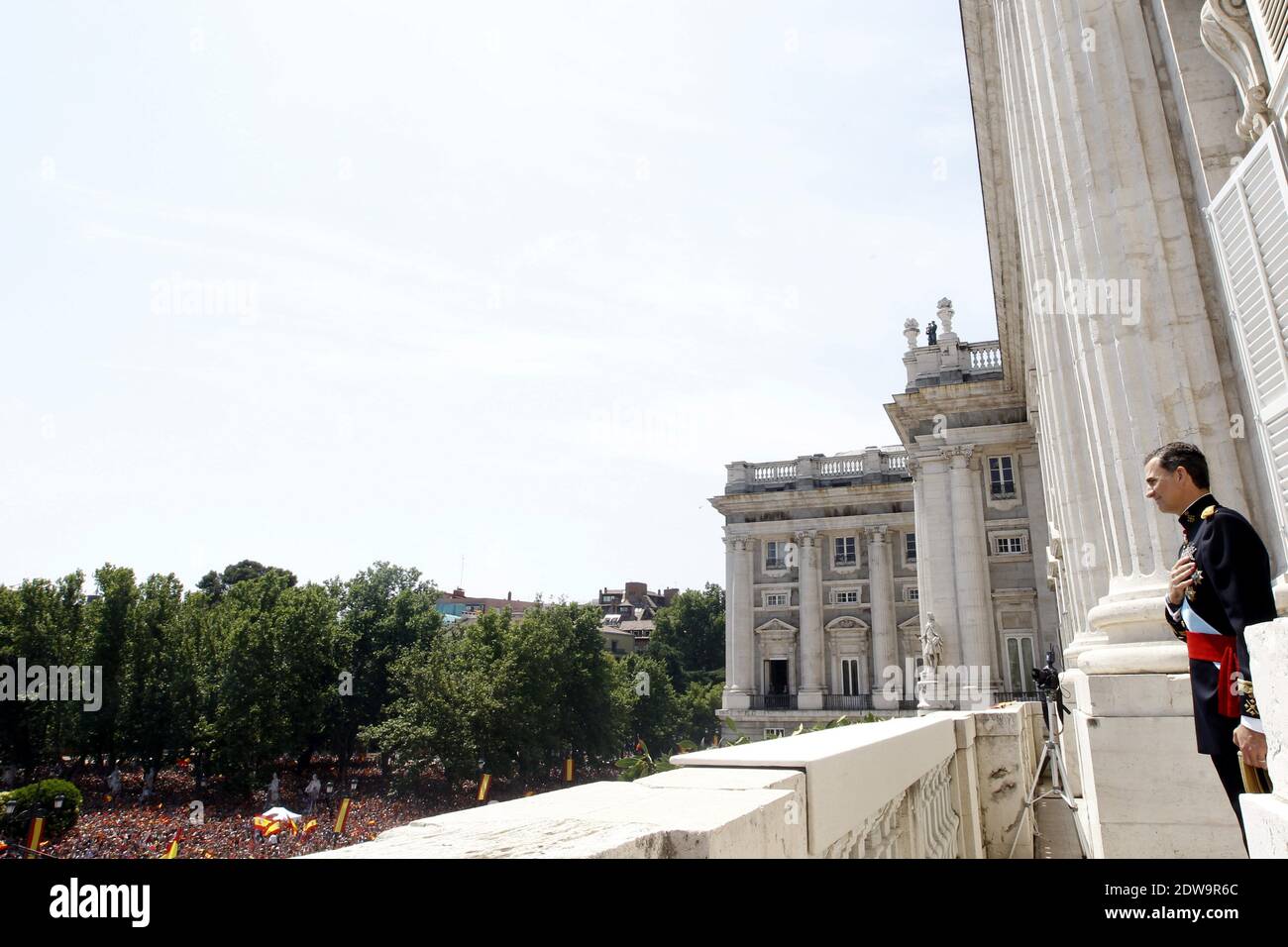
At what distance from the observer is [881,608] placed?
45.7 m

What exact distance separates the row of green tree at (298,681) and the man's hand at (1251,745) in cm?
4229

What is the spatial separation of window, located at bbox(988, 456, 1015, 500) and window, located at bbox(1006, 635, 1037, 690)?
5594 mm

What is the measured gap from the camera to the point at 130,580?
43469 mm

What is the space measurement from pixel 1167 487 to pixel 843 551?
46081mm

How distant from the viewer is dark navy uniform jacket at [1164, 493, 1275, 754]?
316cm

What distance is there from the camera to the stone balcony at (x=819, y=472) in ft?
158

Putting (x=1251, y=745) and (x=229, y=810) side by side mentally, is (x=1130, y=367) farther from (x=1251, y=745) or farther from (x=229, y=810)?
(x=229, y=810)

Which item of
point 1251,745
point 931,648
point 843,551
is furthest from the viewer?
point 843,551

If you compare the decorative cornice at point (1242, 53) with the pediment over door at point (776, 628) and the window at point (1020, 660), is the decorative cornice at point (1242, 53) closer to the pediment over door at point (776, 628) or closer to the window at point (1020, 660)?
the window at point (1020, 660)

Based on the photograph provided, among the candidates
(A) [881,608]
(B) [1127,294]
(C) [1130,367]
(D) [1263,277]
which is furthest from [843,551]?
(D) [1263,277]

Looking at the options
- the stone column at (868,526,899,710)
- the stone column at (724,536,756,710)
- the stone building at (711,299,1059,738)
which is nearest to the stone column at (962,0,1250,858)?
the stone building at (711,299,1059,738)

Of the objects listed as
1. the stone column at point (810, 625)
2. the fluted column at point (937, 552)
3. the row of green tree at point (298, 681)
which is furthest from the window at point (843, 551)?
the row of green tree at point (298, 681)
